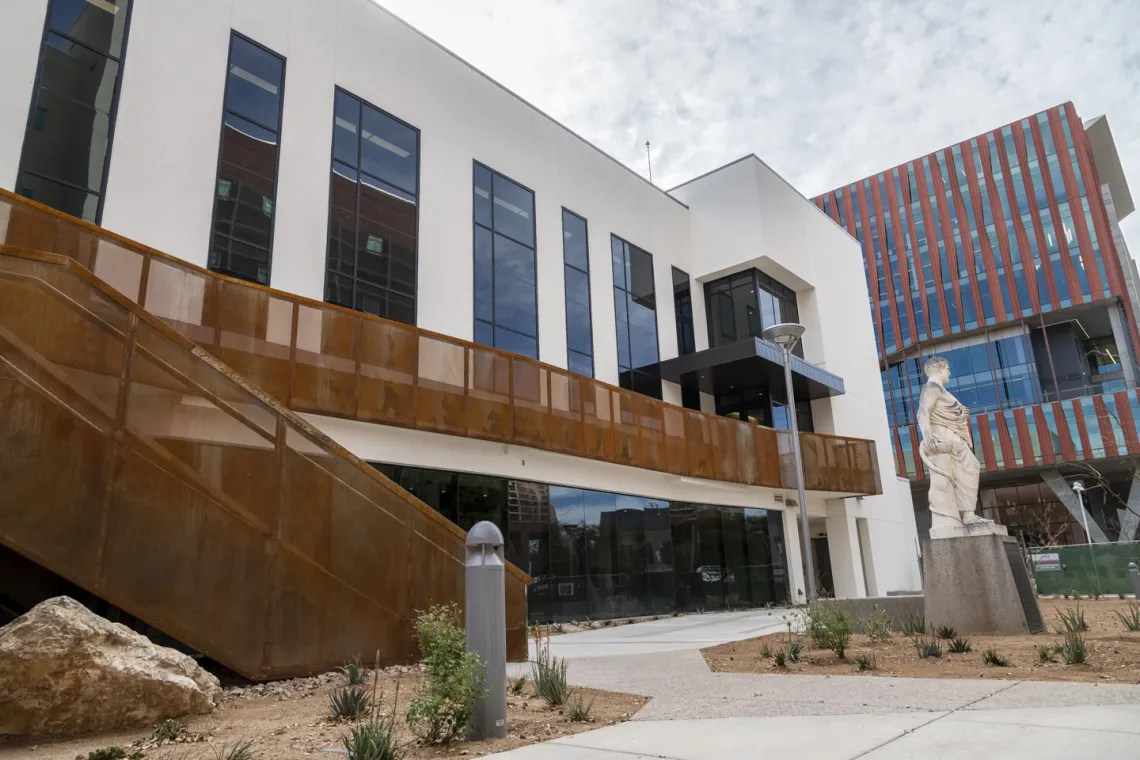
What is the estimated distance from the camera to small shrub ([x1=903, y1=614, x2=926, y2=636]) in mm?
11773

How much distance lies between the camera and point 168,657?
6465 millimetres

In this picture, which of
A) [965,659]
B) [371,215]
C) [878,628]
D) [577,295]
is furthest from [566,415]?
[965,659]

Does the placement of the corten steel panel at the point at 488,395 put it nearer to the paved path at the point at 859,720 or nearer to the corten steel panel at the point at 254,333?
the corten steel panel at the point at 254,333

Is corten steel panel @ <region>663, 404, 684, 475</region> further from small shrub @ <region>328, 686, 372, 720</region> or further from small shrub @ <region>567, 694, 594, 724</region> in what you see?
small shrub @ <region>328, 686, 372, 720</region>

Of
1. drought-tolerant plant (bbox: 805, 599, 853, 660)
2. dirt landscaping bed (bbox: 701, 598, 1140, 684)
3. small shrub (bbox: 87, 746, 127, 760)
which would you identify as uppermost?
drought-tolerant plant (bbox: 805, 599, 853, 660)

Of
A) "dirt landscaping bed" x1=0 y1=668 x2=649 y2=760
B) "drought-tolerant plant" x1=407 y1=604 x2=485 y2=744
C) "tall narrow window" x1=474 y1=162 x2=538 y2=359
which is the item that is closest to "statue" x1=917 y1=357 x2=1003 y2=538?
"dirt landscaping bed" x1=0 y1=668 x2=649 y2=760

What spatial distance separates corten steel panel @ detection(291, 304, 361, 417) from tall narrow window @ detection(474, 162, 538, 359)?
4.90 metres

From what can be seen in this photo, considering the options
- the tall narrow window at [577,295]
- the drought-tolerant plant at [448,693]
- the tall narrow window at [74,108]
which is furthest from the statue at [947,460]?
the tall narrow window at [74,108]

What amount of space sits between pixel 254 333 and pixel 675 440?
1333cm

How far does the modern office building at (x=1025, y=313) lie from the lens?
5684cm

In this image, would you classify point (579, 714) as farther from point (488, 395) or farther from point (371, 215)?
point (371, 215)

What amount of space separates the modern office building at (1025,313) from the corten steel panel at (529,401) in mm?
50608

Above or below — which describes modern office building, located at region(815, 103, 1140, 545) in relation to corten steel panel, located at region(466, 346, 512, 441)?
above

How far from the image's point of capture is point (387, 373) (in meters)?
15.8
